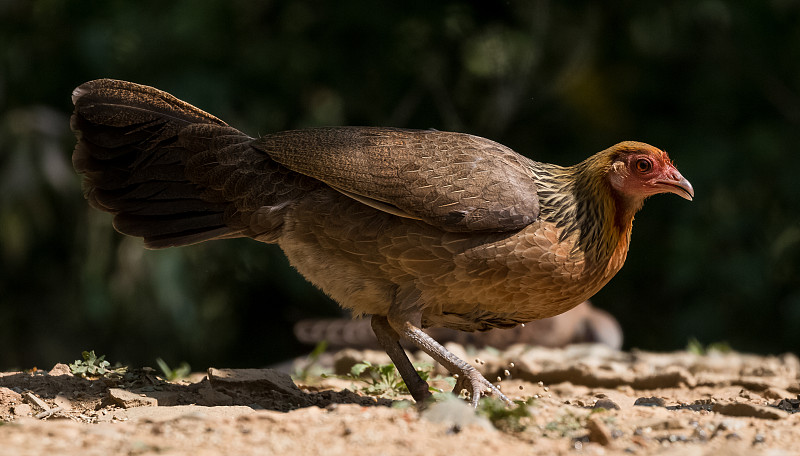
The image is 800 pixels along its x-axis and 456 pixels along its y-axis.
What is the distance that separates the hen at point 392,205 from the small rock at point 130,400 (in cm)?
86

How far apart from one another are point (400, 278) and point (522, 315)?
67 centimetres

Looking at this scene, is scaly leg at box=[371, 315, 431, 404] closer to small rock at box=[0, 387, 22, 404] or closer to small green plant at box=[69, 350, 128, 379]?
small green plant at box=[69, 350, 128, 379]

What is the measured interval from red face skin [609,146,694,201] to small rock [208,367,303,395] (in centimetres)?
195

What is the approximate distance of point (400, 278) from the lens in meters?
4.09

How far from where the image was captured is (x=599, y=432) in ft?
9.31

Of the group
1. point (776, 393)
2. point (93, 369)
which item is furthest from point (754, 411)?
point (93, 369)

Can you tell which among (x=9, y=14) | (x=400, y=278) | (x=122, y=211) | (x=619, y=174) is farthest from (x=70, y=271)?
(x=619, y=174)

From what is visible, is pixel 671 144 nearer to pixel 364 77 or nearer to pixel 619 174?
pixel 364 77

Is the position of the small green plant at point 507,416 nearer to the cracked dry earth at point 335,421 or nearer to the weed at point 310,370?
the cracked dry earth at point 335,421

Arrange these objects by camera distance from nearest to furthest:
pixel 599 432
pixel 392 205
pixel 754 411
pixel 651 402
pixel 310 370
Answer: pixel 599 432, pixel 754 411, pixel 392 205, pixel 651 402, pixel 310 370

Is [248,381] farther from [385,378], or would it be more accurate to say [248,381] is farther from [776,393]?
[776,393]

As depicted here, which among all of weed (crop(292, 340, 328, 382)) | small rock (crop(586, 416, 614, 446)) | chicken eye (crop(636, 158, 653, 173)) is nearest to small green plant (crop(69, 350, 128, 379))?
weed (crop(292, 340, 328, 382))

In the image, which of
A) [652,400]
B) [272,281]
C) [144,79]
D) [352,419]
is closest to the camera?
[352,419]

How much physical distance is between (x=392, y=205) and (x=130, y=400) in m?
1.51
